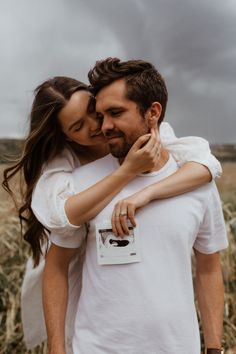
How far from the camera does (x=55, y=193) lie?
2.19 metres

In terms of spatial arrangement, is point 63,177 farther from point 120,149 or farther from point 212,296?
point 212,296

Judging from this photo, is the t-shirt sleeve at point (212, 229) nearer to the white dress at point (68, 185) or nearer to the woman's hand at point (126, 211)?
the white dress at point (68, 185)

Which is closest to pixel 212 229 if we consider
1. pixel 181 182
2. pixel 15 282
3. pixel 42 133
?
pixel 181 182

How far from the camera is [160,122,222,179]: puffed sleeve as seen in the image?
7.54 feet

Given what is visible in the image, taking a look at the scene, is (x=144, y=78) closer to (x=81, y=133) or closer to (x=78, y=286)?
(x=81, y=133)

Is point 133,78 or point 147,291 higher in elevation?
point 133,78

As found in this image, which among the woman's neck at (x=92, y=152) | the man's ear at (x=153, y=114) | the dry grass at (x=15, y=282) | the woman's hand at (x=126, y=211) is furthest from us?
the dry grass at (x=15, y=282)

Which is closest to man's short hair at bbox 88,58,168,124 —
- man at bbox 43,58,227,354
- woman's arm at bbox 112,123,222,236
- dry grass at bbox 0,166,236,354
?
man at bbox 43,58,227,354

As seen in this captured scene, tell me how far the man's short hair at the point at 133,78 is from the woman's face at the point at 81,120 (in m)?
0.07

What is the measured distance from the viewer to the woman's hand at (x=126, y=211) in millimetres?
2086

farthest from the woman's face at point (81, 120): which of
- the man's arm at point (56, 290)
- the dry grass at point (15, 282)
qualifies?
the dry grass at point (15, 282)

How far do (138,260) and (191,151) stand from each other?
47 centimetres

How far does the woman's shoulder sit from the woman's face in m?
0.09

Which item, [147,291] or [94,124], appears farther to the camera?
[94,124]
